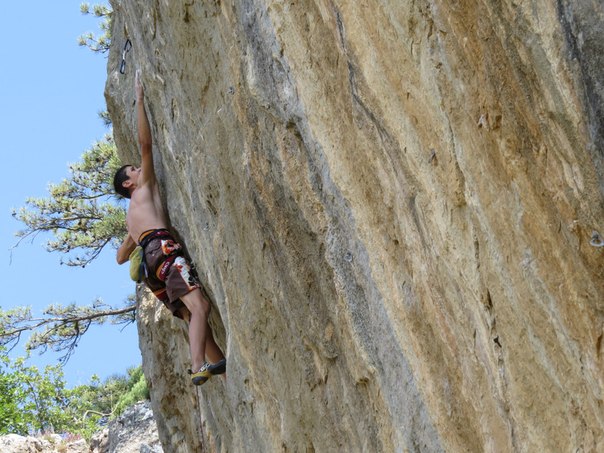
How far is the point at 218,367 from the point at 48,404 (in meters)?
12.4

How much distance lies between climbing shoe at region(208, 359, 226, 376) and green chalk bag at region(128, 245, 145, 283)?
3.41ft

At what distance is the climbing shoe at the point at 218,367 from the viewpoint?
7.50 m

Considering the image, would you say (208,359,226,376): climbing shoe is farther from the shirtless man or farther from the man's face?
the man's face

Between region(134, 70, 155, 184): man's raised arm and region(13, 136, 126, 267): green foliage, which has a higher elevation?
region(13, 136, 126, 267): green foliage

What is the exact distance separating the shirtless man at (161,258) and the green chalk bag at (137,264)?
7 cm

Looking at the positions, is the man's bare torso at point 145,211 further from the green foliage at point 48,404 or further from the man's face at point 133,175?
the green foliage at point 48,404

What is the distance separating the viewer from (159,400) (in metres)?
10.1

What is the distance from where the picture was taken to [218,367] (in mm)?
7539

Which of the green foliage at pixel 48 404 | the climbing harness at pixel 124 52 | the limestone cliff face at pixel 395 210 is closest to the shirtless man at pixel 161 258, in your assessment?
the limestone cliff face at pixel 395 210

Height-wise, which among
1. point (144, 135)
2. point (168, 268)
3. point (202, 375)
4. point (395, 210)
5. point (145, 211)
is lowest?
point (395, 210)

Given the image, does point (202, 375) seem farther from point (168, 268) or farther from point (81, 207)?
point (81, 207)

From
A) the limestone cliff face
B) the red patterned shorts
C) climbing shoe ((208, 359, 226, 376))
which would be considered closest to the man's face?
the red patterned shorts

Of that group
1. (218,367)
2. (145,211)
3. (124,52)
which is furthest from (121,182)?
(218,367)

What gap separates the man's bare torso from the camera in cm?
807
